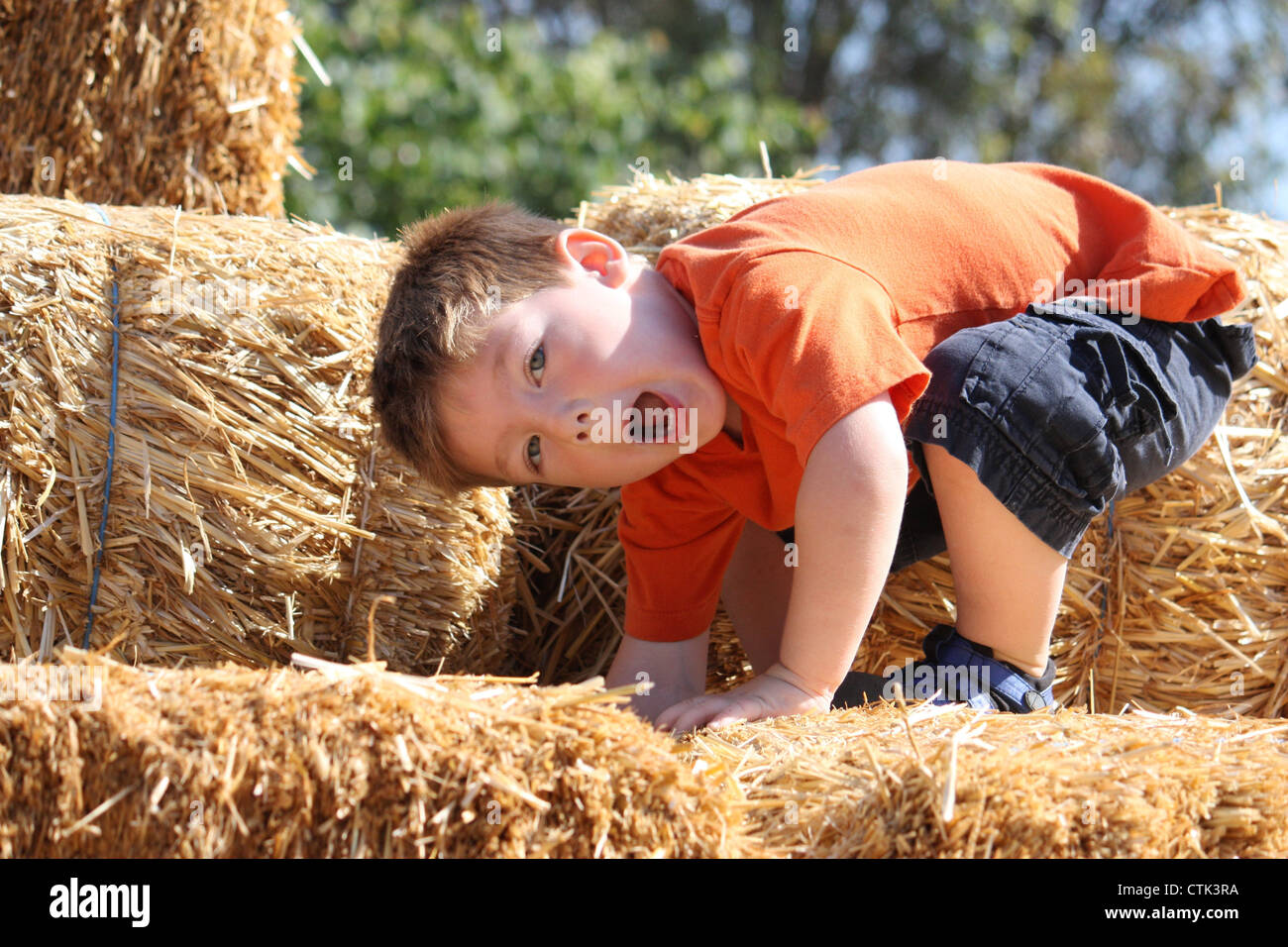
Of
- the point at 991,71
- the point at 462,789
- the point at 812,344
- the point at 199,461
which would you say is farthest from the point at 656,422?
the point at 991,71

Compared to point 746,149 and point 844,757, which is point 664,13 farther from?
point 844,757

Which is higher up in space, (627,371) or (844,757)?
(627,371)

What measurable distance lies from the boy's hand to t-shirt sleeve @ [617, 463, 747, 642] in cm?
40

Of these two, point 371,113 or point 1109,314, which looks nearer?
point 1109,314

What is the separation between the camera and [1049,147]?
39.0ft

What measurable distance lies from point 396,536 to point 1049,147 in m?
11.3

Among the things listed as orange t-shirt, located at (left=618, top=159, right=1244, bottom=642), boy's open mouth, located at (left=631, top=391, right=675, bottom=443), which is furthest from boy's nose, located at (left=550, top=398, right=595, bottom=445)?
orange t-shirt, located at (left=618, top=159, right=1244, bottom=642)

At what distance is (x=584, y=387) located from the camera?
1827 mm

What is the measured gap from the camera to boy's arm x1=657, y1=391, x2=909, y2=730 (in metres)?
1.68

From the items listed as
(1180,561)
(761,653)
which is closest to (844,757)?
(761,653)

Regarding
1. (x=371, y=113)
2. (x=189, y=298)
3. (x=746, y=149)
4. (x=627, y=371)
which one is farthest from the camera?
(x=746, y=149)

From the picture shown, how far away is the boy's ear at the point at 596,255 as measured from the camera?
6.52 ft

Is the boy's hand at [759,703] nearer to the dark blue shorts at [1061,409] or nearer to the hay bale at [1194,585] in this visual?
the dark blue shorts at [1061,409]

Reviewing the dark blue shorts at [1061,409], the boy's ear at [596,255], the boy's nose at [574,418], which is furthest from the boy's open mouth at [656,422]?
the dark blue shorts at [1061,409]
